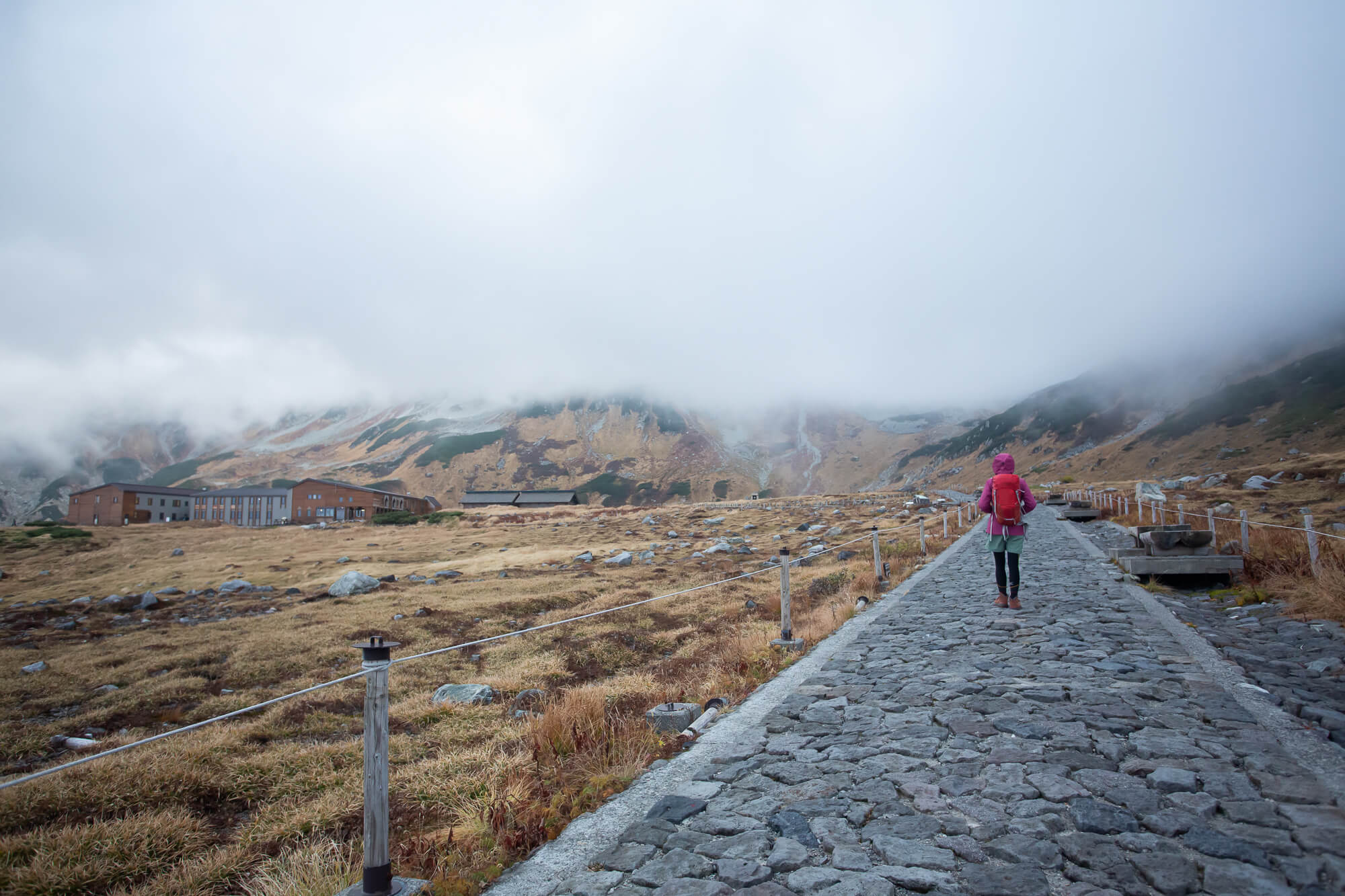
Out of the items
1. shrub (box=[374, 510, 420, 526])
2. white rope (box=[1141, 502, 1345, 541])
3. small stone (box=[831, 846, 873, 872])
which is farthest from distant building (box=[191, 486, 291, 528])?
small stone (box=[831, 846, 873, 872])

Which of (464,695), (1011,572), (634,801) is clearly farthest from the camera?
(1011,572)

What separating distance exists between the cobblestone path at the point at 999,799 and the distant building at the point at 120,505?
101816 mm

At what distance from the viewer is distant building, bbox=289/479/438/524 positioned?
88.3m

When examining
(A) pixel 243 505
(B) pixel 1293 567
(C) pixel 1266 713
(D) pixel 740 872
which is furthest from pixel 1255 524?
(A) pixel 243 505

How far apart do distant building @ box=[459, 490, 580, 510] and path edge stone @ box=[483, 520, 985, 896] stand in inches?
4429

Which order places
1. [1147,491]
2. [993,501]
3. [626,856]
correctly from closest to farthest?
[626,856], [993,501], [1147,491]

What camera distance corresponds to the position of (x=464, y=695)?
10336mm

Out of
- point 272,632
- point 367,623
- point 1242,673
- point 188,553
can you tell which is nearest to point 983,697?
point 1242,673

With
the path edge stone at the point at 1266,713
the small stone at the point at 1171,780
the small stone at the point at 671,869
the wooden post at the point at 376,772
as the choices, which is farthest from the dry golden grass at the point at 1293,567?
the wooden post at the point at 376,772

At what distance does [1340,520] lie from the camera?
70.1 ft

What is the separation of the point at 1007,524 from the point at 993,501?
544mm

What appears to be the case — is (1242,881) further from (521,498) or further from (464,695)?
(521,498)

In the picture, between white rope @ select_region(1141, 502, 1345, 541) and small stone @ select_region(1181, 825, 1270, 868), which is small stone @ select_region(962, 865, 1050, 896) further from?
white rope @ select_region(1141, 502, 1345, 541)

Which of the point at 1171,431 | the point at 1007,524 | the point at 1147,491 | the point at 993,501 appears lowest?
the point at 1147,491
